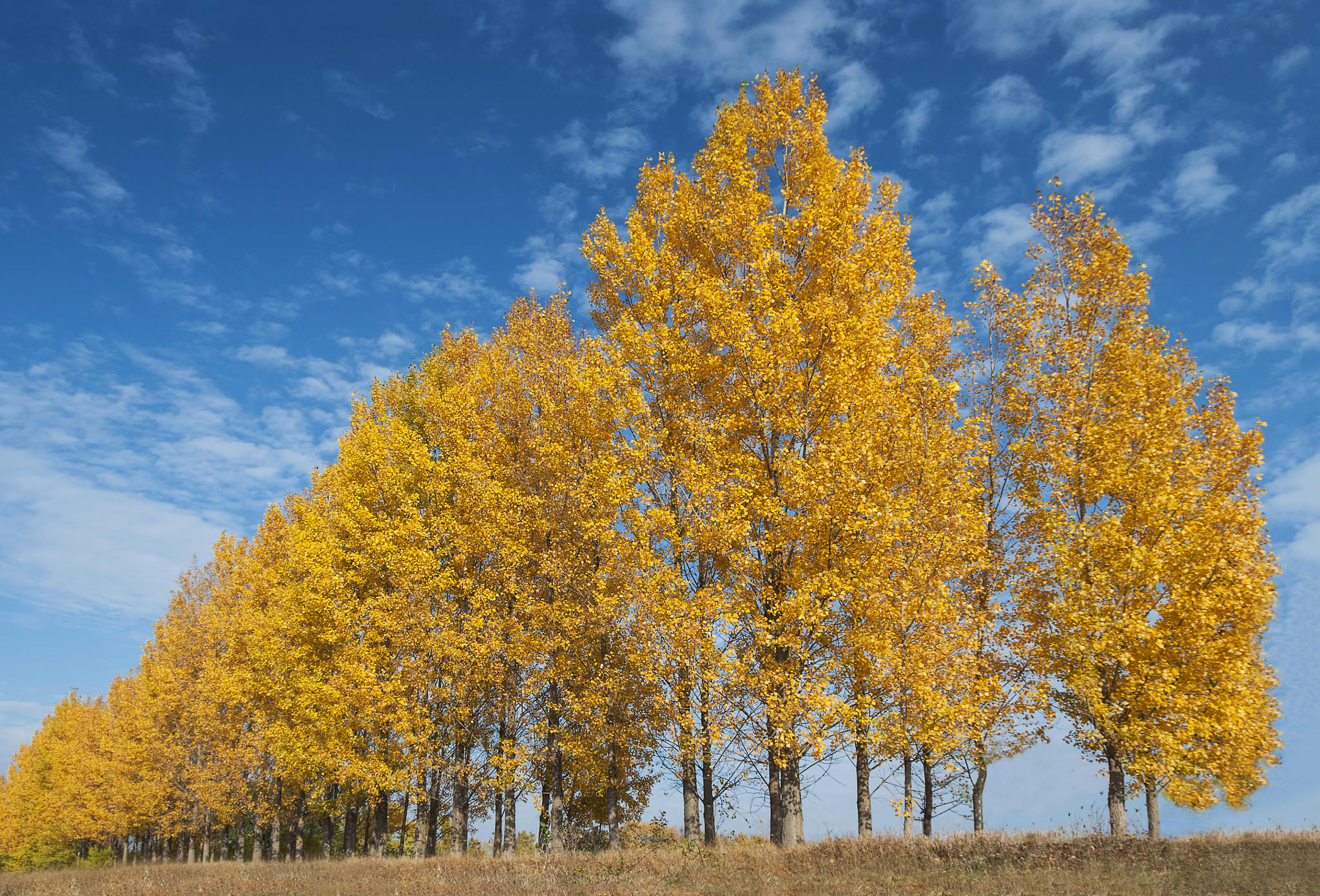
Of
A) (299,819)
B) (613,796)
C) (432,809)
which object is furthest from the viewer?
(299,819)

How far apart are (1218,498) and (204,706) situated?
1428 inches

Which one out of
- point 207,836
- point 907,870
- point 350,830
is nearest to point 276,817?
point 350,830

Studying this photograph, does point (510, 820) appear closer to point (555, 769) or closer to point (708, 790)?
point (555, 769)

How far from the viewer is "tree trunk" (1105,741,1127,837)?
14.0 metres

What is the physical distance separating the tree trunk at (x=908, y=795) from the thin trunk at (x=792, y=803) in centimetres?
188

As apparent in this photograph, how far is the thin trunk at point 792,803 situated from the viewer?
520 inches

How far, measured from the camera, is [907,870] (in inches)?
468

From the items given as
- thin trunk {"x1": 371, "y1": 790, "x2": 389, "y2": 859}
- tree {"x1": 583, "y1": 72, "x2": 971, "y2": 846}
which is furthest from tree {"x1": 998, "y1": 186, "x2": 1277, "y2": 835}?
thin trunk {"x1": 371, "y1": 790, "x2": 389, "y2": 859}

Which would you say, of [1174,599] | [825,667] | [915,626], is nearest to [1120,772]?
[1174,599]

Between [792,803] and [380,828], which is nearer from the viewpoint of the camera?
[792,803]

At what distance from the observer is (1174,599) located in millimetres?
13758

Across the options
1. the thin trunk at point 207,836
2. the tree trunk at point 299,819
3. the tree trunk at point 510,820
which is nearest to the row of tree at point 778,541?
the tree trunk at point 510,820

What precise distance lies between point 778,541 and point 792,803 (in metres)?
4.83

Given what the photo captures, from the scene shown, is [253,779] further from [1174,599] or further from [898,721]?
[1174,599]
